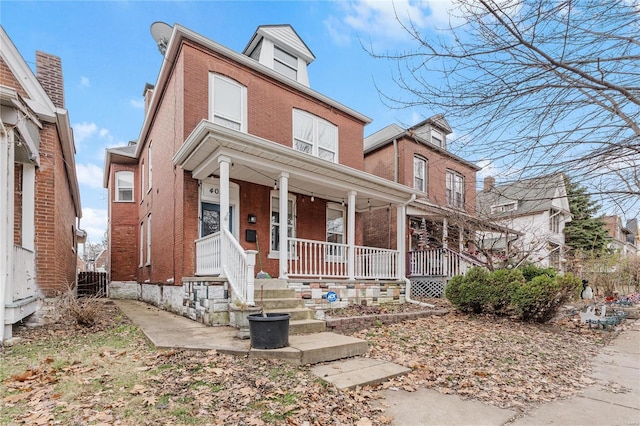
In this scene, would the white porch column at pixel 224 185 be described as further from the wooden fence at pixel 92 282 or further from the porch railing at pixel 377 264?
the wooden fence at pixel 92 282

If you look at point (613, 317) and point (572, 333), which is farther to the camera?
point (613, 317)

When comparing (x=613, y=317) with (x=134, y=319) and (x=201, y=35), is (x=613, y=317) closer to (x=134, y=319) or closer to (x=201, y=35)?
(x=134, y=319)

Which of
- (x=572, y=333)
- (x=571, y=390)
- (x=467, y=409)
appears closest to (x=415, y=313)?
(x=572, y=333)

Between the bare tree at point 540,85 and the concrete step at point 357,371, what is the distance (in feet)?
9.08

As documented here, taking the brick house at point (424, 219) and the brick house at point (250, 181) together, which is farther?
the brick house at point (424, 219)

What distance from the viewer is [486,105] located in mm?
3471

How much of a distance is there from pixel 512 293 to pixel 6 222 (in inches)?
395

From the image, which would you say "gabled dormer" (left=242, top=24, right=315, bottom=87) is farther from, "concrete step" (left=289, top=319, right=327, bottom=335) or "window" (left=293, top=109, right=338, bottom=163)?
"concrete step" (left=289, top=319, right=327, bottom=335)

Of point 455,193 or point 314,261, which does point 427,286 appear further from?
point 314,261

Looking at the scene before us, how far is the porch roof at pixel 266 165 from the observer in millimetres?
6836

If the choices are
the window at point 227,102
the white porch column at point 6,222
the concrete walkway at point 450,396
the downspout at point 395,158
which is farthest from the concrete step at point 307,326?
the downspout at point 395,158

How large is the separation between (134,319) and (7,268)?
2.81 m

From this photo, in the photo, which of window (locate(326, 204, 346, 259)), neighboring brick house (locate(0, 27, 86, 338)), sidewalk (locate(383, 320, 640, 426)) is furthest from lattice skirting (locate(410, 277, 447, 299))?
neighboring brick house (locate(0, 27, 86, 338))

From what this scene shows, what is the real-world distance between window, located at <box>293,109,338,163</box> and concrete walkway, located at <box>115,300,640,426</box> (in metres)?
6.80
